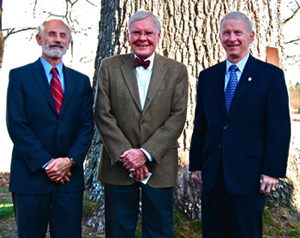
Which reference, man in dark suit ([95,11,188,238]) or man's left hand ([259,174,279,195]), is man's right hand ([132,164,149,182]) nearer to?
man in dark suit ([95,11,188,238])

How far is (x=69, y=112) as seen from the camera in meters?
3.01

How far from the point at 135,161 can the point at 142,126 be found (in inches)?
10.4

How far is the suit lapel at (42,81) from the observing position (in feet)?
9.70

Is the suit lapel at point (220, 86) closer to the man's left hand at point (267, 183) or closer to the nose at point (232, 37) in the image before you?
the nose at point (232, 37)

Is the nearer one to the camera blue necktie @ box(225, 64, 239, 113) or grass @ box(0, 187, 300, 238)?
blue necktie @ box(225, 64, 239, 113)

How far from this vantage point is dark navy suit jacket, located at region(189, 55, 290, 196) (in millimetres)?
2775

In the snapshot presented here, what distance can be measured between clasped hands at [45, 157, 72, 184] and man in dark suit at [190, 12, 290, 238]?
3.23 feet

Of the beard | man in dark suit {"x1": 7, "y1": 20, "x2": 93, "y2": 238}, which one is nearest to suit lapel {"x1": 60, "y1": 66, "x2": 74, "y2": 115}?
man in dark suit {"x1": 7, "y1": 20, "x2": 93, "y2": 238}

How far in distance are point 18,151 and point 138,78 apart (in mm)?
1021

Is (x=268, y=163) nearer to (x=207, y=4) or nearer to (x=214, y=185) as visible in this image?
(x=214, y=185)

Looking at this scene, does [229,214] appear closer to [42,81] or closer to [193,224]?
[193,224]

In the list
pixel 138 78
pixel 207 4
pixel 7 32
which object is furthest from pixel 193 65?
pixel 7 32

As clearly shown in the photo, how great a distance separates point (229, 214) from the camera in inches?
114

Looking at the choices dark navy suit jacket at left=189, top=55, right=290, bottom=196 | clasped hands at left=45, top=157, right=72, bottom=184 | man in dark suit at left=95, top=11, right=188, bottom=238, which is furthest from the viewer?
man in dark suit at left=95, top=11, right=188, bottom=238
